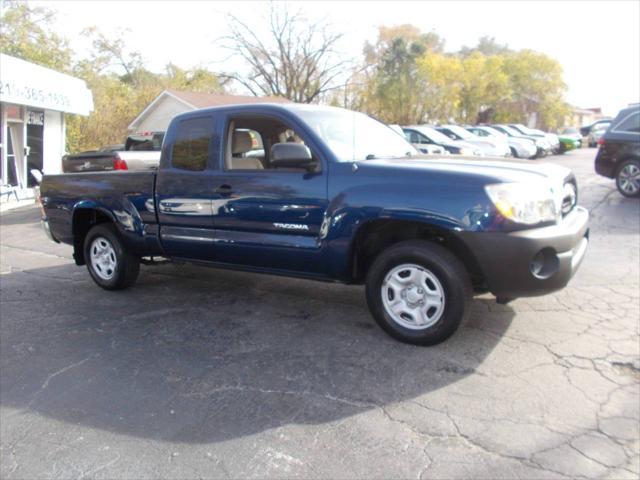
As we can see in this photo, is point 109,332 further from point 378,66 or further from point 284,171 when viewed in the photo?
point 378,66

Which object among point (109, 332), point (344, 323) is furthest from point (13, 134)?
point (344, 323)

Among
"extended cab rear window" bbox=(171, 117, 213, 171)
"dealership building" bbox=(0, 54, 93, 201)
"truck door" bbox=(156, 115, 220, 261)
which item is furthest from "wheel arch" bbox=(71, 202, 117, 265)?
"dealership building" bbox=(0, 54, 93, 201)

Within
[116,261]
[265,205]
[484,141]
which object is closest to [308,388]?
[265,205]

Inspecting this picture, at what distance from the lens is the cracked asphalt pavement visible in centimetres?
291

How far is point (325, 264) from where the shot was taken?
4434 millimetres

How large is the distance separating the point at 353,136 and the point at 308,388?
2.29 meters

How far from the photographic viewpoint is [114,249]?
5871 mm

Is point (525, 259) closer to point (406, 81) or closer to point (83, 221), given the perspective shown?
point (83, 221)

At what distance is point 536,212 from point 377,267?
3.96 ft

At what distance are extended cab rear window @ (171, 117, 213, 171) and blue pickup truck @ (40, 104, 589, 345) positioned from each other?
0.01 meters

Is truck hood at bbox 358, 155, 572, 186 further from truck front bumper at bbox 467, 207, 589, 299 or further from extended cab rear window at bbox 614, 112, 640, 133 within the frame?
extended cab rear window at bbox 614, 112, 640, 133

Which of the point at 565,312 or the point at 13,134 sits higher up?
the point at 13,134

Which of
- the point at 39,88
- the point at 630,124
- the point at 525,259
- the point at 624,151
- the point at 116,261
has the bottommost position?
the point at 116,261

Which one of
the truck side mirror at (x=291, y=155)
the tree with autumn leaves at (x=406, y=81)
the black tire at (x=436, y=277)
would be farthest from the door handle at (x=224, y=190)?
the tree with autumn leaves at (x=406, y=81)
